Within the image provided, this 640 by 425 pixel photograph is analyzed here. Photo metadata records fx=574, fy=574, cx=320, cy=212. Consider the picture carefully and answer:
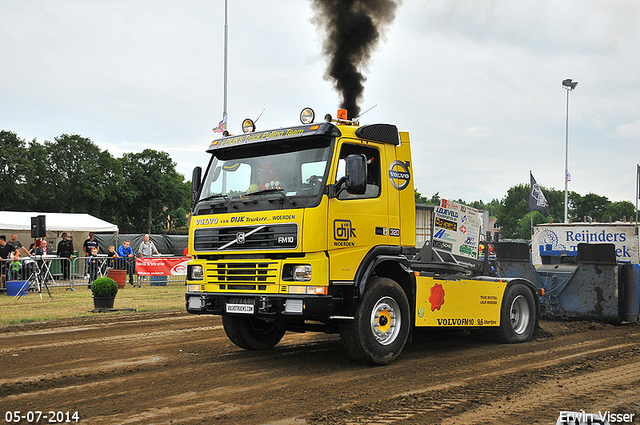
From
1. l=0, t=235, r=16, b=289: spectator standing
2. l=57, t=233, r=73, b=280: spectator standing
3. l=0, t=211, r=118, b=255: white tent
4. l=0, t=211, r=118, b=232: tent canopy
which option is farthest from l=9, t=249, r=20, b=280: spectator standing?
l=0, t=211, r=118, b=232: tent canopy

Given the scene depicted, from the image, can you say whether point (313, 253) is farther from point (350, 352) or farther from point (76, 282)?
point (76, 282)

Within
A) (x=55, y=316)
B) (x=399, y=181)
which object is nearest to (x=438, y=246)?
(x=399, y=181)

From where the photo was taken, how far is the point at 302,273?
21.8 feet

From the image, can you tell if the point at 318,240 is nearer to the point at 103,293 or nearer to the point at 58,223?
the point at 103,293

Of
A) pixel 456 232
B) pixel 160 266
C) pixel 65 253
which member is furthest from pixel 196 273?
pixel 65 253

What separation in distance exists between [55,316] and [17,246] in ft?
29.0

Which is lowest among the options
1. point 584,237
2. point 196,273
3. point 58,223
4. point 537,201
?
point 196,273

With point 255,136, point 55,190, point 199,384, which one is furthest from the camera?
point 55,190

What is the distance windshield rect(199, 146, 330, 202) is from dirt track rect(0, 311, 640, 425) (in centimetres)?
218

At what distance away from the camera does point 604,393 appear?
5.80m

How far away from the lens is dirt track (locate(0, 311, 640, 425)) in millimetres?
5129

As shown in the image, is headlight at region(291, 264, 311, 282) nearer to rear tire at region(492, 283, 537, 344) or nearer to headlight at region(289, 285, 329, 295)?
headlight at region(289, 285, 329, 295)

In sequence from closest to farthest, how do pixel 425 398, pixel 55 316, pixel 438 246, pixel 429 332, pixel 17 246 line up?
pixel 425 398 → pixel 438 246 → pixel 429 332 → pixel 55 316 → pixel 17 246

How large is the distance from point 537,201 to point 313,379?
100ft
